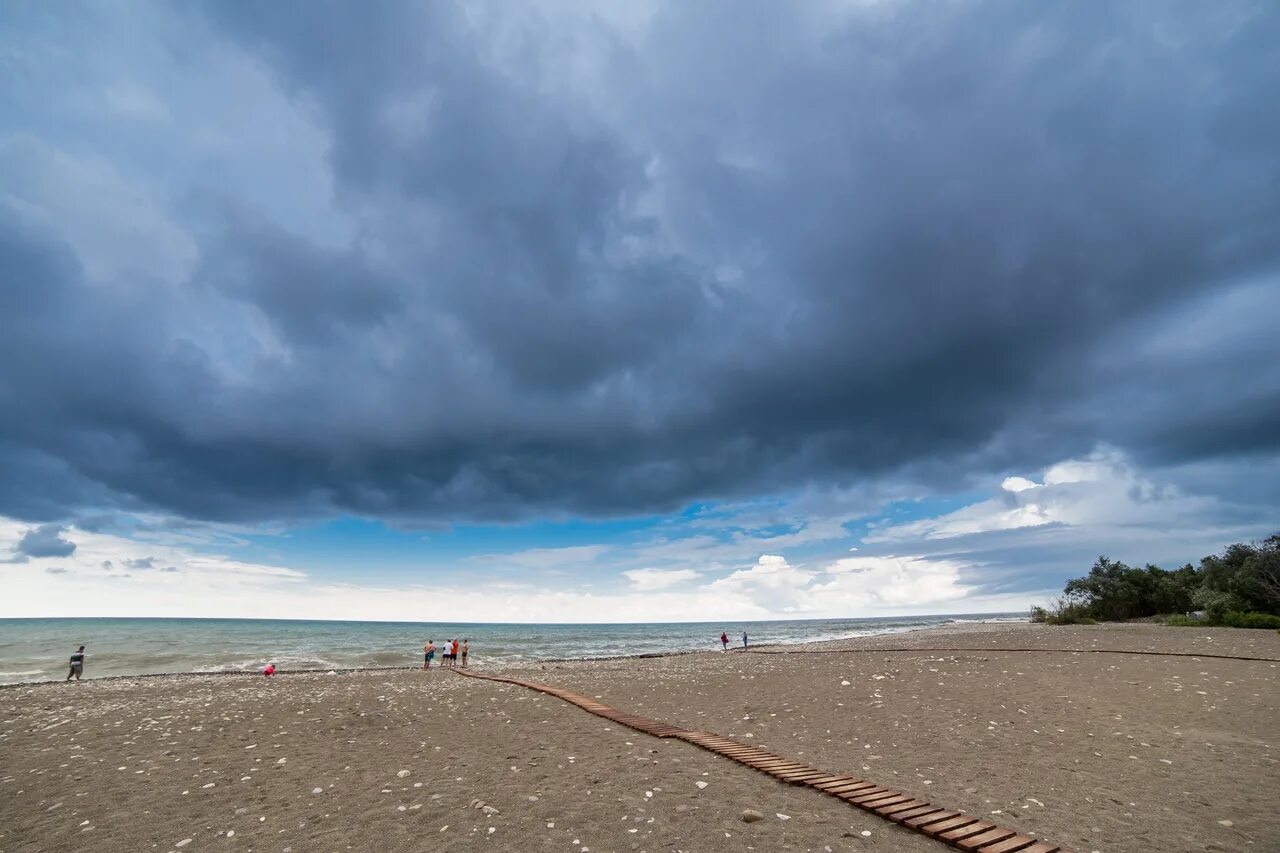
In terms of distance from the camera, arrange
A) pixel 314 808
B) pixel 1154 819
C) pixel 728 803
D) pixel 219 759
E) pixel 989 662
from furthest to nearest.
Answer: pixel 989 662 → pixel 219 759 → pixel 314 808 → pixel 728 803 → pixel 1154 819

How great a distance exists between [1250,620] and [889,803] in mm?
56147

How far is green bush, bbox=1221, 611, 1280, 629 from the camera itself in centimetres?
4353

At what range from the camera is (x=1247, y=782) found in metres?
10.0

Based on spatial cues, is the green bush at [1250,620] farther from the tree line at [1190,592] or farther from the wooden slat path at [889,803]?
the wooden slat path at [889,803]

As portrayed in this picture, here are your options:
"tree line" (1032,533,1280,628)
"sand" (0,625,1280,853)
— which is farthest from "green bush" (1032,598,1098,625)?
"sand" (0,625,1280,853)

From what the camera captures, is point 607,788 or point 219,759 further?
point 219,759

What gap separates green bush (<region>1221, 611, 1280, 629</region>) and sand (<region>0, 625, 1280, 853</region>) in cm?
3078

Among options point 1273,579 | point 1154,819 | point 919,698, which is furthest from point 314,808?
point 1273,579

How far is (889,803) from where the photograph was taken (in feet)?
28.5

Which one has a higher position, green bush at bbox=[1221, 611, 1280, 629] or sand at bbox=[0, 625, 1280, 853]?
sand at bbox=[0, 625, 1280, 853]

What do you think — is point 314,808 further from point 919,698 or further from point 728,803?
point 919,698

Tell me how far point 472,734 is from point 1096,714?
16016 millimetres

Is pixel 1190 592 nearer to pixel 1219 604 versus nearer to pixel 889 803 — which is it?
pixel 1219 604

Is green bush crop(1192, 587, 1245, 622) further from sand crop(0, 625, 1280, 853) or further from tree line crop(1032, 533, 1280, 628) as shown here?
sand crop(0, 625, 1280, 853)
